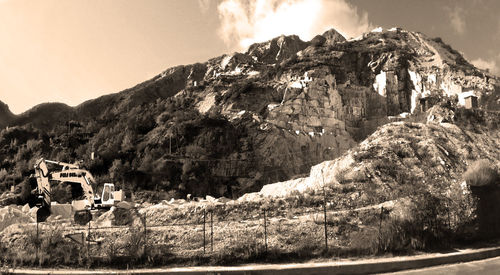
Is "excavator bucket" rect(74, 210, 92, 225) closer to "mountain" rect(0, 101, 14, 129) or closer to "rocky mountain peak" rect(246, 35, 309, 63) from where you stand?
"rocky mountain peak" rect(246, 35, 309, 63)

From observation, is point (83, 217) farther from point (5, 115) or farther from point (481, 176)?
point (5, 115)

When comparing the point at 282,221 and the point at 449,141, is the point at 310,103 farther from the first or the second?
the point at 282,221

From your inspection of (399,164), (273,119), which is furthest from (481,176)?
(273,119)

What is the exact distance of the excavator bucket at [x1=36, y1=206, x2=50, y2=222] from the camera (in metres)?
20.1

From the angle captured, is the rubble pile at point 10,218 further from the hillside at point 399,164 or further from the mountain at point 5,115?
the mountain at point 5,115

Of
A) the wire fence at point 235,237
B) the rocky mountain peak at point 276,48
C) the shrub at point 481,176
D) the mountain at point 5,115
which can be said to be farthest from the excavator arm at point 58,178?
the rocky mountain peak at point 276,48

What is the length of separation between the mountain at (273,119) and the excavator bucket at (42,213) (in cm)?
1775

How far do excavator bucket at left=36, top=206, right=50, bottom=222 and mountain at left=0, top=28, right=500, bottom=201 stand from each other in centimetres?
1775

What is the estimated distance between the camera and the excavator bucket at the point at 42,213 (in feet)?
65.9

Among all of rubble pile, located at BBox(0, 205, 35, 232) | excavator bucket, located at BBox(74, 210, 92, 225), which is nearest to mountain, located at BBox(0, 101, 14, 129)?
rubble pile, located at BBox(0, 205, 35, 232)

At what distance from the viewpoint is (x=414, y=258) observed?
965cm

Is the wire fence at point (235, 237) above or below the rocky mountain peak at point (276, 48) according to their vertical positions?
below

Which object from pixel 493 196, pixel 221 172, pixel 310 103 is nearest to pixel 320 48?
pixel 310 103

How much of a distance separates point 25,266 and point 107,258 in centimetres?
247
